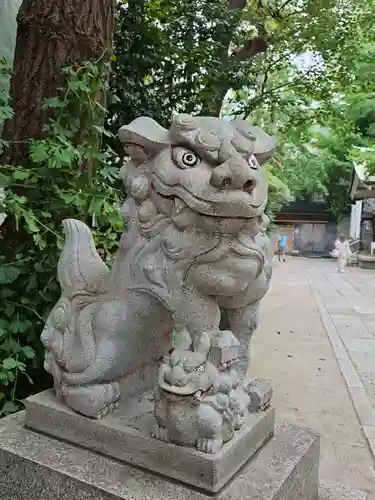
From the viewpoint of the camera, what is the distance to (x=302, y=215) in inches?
875

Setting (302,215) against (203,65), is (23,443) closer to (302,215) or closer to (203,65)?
(203,65)

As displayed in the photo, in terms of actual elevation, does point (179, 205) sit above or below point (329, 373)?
above

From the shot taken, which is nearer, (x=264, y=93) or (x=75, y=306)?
(x=75, y=306)

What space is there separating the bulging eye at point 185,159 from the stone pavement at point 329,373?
1190 mm

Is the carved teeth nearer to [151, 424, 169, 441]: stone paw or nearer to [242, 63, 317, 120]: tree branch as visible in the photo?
[151, 424, 169, 441]: stone paw

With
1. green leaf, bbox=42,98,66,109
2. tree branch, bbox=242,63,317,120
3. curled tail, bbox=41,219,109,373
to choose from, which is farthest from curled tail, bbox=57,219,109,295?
tree branch, bbox=242,63,317,120

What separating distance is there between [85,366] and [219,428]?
44 cm

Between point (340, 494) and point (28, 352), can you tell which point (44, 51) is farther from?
point (340, 494)

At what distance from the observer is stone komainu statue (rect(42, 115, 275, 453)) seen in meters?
1.30

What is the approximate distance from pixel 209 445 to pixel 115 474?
284 millimetres

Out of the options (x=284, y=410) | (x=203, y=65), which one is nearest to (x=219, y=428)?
(x=284, y=410)

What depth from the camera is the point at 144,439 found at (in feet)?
4.52

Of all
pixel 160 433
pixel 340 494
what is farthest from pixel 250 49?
pixel 160 433

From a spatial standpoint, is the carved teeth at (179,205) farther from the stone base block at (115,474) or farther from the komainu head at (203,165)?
the stone base block at (115,474)
